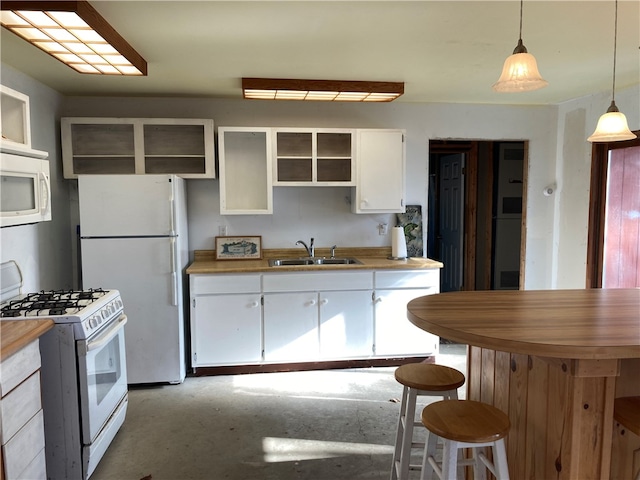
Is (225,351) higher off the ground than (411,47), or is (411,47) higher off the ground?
(411,47)

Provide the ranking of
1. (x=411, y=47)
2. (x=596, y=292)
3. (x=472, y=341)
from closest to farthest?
(x=472, y=341) < (x=596, y=292) < (x=411, y=47)

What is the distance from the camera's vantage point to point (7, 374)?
5.86 feet

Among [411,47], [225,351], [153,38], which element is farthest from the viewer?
[225,351]

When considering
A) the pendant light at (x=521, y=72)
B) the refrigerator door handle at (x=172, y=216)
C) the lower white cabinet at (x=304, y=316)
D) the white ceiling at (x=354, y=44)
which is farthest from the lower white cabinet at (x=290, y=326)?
the pendant light at (x=521, y=72)

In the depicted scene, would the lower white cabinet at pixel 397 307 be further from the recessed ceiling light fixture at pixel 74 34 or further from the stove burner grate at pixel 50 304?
the recessed ceiling light fixture at pixel 74 34

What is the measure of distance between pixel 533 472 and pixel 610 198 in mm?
2873

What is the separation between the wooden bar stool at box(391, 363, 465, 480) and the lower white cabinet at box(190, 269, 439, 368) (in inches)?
64.2

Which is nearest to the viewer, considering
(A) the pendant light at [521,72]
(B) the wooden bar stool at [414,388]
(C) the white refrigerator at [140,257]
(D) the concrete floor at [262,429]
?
(A) the pendant light at [521,72]

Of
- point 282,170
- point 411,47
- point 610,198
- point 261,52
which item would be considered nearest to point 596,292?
point 411,47

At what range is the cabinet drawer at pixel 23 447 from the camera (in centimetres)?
177

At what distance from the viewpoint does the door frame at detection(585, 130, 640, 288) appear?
12.3ft

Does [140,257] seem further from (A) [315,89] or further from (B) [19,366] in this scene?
(A) [315,89]

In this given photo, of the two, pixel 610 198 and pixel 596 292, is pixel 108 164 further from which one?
pixel 610 198

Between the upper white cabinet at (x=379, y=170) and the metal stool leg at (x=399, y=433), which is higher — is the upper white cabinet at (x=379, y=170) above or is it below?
above
